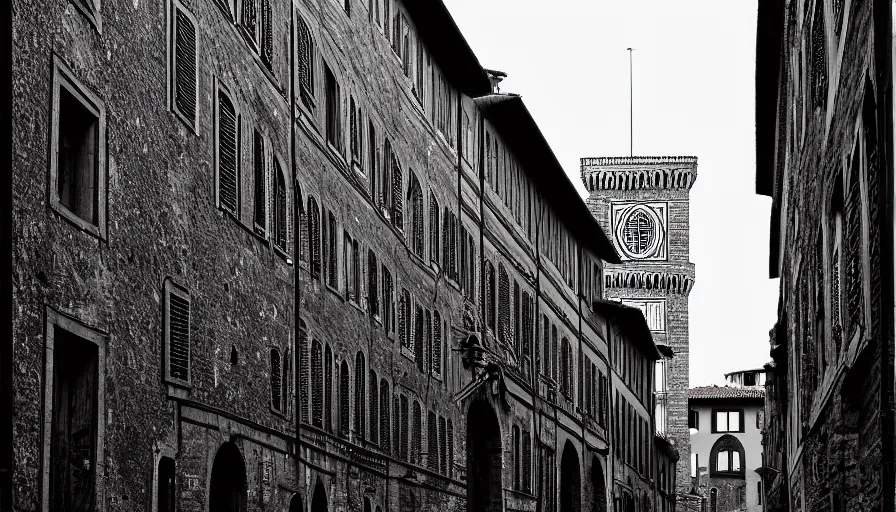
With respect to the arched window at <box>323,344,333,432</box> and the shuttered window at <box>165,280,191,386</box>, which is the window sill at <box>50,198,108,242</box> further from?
the arched window at <box>323,344,333,432</box>

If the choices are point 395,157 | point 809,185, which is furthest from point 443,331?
point 809,185

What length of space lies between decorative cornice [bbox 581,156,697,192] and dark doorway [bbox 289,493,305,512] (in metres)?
68.7

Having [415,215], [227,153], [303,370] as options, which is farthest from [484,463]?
[227,153]

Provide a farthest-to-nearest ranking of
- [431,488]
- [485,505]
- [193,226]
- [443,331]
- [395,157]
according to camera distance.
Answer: [485,505] < [443,331] < [431,488] < [395,157] < [193,226]

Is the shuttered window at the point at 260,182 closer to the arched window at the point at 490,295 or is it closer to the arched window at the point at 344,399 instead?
the arched window at the point at 344,399

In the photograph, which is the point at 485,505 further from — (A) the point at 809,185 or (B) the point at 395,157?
(A) the point at 809,185

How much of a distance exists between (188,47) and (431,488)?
39.7 feet

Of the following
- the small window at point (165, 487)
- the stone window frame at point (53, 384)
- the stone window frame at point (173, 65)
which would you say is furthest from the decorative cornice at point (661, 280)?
the stone window frame at point (53, 384)

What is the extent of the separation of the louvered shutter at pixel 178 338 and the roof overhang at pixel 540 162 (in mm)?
17319

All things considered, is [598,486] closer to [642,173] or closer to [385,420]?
[385,420]

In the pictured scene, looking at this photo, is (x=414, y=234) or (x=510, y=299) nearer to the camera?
(x=414, y=234)

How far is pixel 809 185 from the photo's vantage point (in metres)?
16.3

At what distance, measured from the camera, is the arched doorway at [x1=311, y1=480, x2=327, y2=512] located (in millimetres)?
17250

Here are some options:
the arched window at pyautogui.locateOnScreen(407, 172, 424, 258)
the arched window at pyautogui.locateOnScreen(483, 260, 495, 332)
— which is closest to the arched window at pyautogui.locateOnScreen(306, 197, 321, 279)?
the arched window at pyautogui.locateOnScreen(407, 172, 424, 258)
